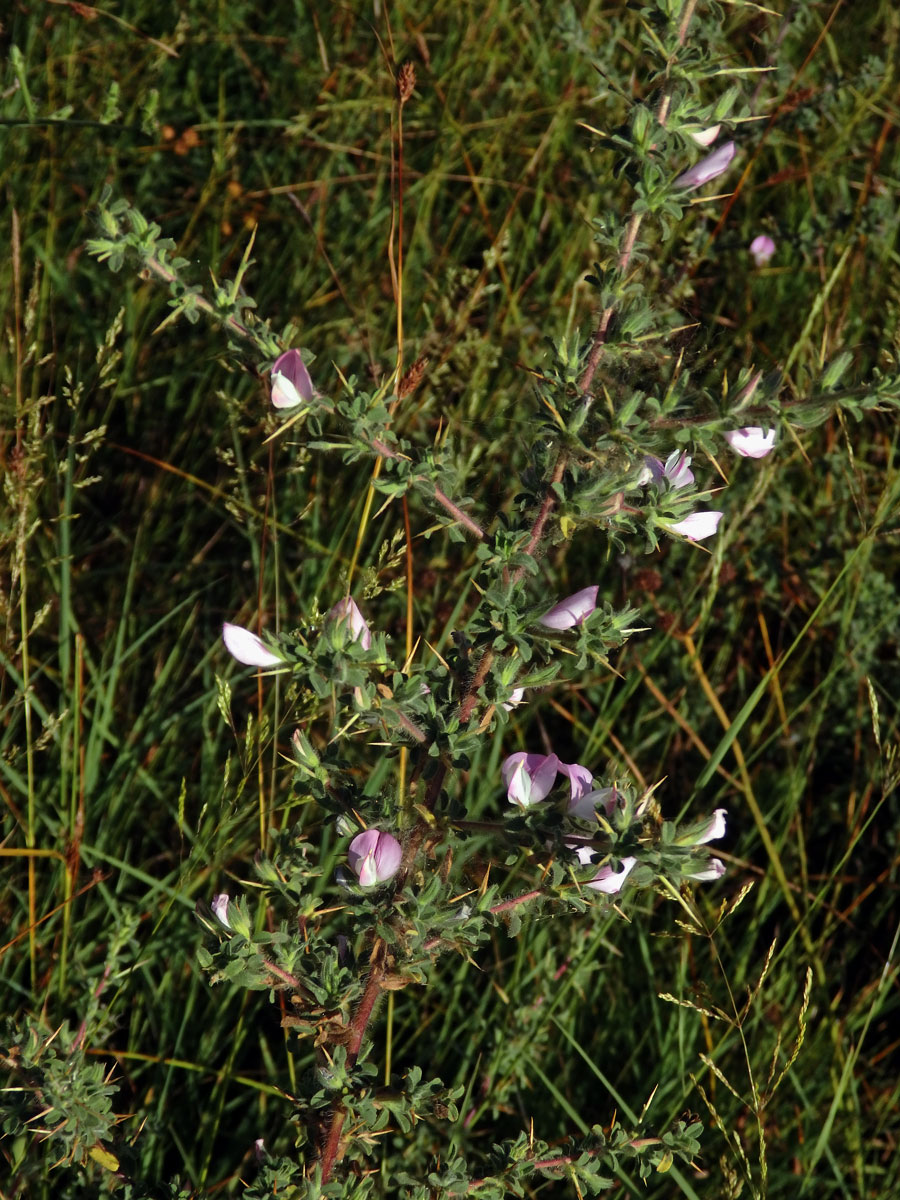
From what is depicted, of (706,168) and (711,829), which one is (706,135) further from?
(711,829)

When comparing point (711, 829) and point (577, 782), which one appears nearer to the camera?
point (711, 829)

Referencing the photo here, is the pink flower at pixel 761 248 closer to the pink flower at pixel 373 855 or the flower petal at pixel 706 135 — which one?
the flower petal at pixel 706 135

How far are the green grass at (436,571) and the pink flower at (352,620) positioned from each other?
0.25m

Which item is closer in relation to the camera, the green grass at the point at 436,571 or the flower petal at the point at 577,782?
the flower petal at the point at 577,782

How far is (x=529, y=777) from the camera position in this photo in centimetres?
133

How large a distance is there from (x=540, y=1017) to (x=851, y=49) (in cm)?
299

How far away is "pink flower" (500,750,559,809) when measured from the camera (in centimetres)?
130

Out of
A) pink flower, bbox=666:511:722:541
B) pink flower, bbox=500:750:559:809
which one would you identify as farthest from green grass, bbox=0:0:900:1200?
pink flower, bbox=500:750:559:809

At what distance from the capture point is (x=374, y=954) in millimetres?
1308

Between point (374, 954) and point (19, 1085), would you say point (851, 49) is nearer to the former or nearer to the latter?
point (374, 954)

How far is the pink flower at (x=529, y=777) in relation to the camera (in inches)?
51.3

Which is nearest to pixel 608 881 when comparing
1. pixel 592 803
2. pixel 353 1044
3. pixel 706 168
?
pixel 592 803

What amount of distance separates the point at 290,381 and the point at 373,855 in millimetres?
554

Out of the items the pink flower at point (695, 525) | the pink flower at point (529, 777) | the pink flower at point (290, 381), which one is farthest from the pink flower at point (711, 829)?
the pink flower at point (290, 381)
